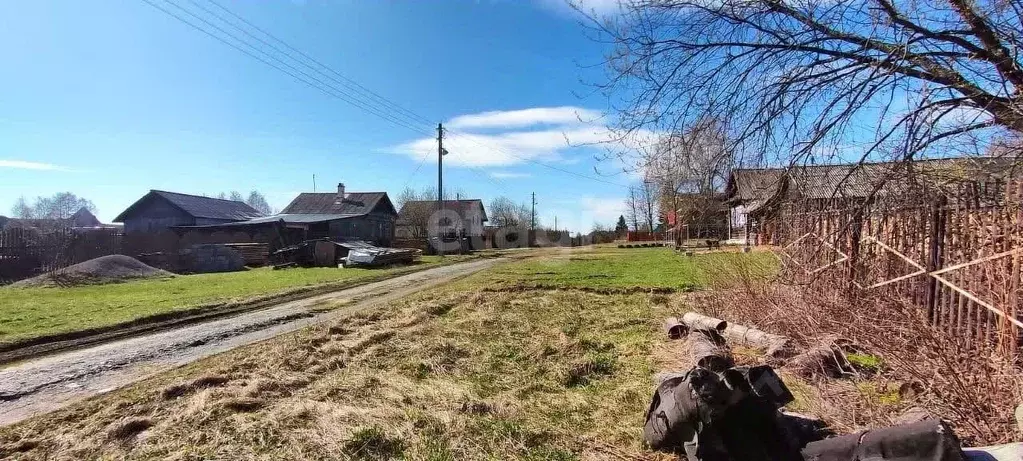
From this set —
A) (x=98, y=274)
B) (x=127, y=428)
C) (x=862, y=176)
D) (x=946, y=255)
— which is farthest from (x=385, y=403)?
(x=98, y=274)

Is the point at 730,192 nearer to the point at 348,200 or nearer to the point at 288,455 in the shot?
the point at 288,455

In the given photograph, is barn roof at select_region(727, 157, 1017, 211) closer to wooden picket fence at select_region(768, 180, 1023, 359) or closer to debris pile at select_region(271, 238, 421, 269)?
wooden picket fence at select_region(768, 180, 1023, 359)

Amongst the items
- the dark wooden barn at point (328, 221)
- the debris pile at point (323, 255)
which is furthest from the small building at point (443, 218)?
the debris pile at point (323, 255)

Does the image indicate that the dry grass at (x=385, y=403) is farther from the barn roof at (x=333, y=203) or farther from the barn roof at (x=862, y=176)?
the barn roof at (x=333, y=203)

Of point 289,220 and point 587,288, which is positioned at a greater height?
point 289,220

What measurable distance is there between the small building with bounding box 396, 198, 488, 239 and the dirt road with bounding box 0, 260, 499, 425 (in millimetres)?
36507

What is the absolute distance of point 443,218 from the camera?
52812mm

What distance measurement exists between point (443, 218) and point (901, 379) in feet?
162

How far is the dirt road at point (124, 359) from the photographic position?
573 centimetres

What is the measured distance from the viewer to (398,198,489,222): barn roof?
56.7 meters

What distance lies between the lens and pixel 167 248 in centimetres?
2730

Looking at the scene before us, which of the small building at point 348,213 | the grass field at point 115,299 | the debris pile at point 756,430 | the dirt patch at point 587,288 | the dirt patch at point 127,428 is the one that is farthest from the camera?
the small building at point 348,213

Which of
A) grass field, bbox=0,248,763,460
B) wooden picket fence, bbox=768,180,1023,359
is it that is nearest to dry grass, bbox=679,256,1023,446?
wooden picket fence, bbox=768,180,1023,359

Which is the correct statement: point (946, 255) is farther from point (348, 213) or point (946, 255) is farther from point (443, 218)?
point (443, 218)
